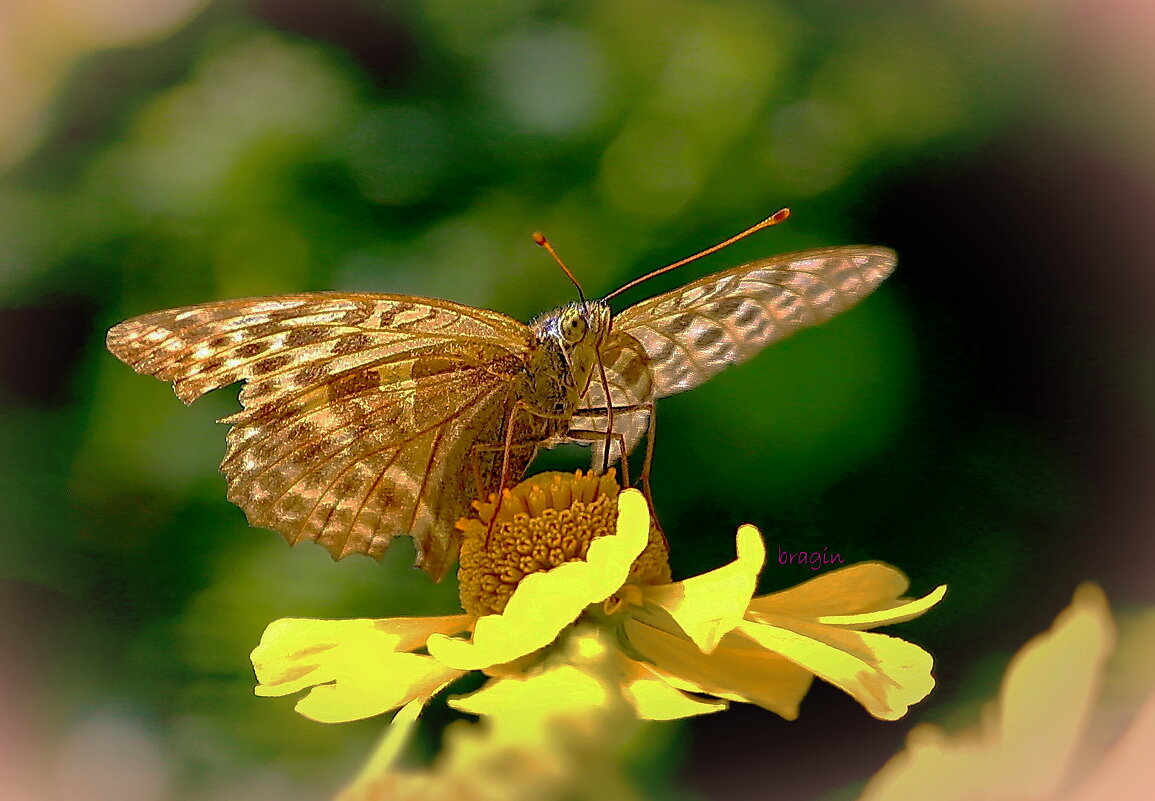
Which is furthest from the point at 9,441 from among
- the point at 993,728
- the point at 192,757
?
the point at 993,728

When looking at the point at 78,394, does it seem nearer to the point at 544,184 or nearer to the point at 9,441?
the point at 9,441

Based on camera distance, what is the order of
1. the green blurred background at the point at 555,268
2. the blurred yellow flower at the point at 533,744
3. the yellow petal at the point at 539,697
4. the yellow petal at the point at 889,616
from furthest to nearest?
1. the green blurred background at the point at 555,268
2. the yellow petal at the point at 889,616
3. the yellow petal at the point at 539,697
4. the blurred yellow flower at the point at 533,744

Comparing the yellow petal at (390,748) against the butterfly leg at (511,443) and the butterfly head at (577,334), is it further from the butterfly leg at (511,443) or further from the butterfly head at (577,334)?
the butterfly head at (577,334)

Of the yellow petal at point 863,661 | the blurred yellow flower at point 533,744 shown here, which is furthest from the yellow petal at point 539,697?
the yellow petal at point 863,661

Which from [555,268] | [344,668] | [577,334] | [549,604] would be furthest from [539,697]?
[555,268]

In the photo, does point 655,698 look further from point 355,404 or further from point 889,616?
point 355,404

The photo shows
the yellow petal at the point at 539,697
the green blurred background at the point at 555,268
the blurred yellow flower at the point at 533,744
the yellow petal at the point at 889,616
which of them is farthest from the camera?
the green blurred background at the point at 555,268
